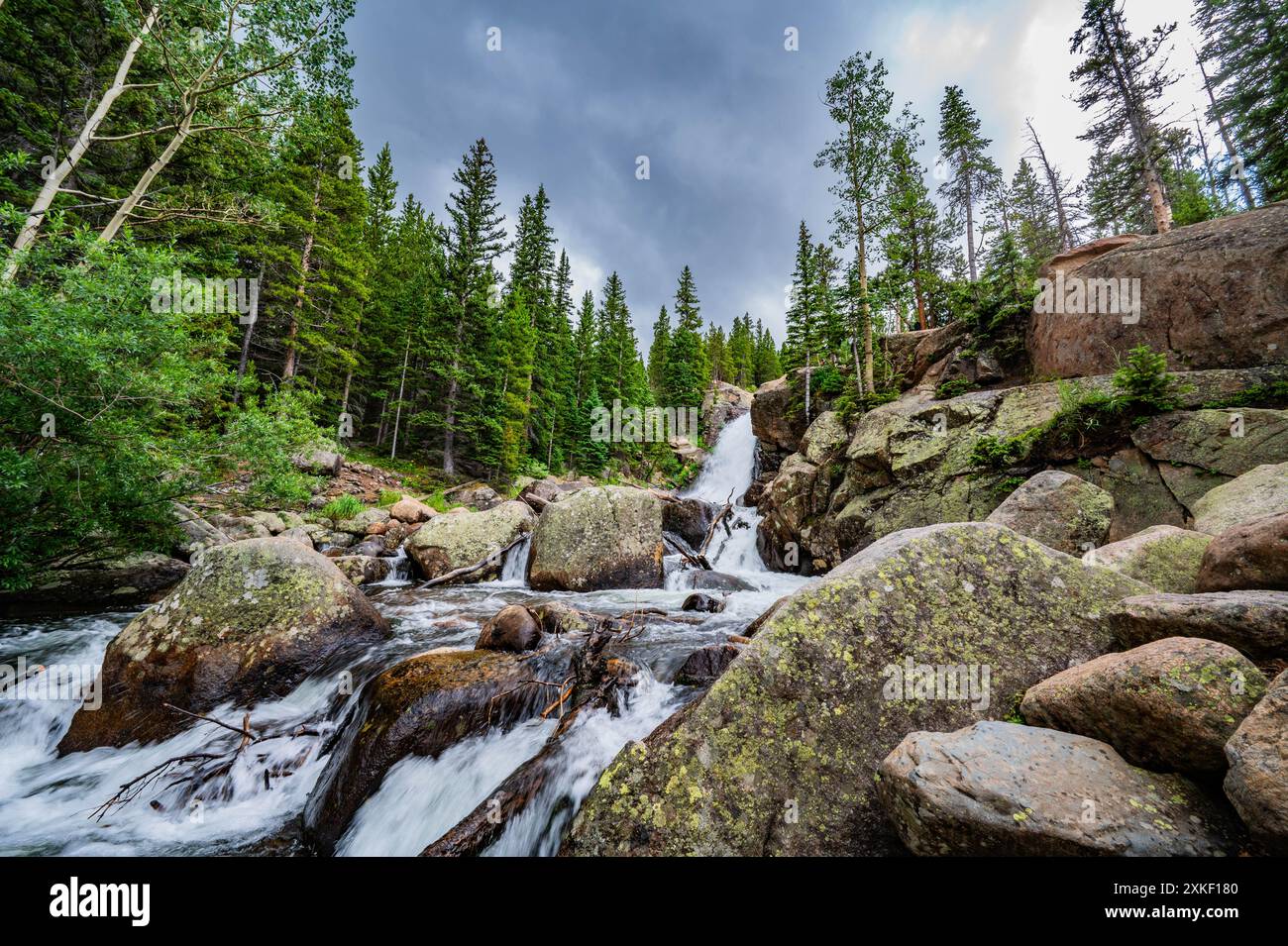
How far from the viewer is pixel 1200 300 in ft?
28.5

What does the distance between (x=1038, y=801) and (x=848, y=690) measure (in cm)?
100

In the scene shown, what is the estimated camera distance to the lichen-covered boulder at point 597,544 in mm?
10914

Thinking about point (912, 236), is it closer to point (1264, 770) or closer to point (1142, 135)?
point (1142, 135)

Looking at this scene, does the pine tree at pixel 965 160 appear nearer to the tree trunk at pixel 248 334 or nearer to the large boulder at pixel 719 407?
the large boulder at pixel 719 407

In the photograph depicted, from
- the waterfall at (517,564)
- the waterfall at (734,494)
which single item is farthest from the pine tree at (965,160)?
the waterfall at (517,564)

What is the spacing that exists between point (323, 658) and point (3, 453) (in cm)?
503

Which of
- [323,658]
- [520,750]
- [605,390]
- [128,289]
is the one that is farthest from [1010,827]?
[605,390]

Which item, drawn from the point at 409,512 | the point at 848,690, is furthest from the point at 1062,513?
the point at 409,512

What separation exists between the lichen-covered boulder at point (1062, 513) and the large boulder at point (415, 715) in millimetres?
6454

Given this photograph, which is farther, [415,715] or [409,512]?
[409,512]

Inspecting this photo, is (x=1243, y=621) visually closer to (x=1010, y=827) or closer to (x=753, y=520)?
(x=1010, y=827)

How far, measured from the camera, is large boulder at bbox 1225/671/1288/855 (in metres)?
1.47

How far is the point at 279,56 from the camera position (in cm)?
971
